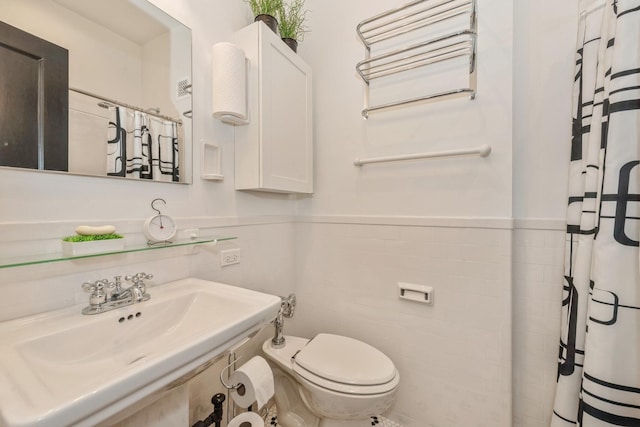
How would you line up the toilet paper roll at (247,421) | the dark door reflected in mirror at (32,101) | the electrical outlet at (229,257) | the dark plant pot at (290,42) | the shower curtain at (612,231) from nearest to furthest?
the dark door reflected in mirror at (32,101), the shower curtain at (612,231), the toilet paper roll at (247,421), the electrical outlet at (229,257), the dark plant pot at (290,42)

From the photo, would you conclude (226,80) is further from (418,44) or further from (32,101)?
(418,44)

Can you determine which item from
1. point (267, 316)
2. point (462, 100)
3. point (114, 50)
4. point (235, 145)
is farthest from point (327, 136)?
point (267, 316)

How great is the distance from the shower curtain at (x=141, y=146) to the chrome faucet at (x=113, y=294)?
358 millimetres

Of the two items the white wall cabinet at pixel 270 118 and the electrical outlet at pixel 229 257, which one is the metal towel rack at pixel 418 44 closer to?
the white wall cabinet at pixel 270 118

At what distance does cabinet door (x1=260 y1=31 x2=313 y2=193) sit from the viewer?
4.15 ft

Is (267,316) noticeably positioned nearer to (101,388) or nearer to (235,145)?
(101,388)

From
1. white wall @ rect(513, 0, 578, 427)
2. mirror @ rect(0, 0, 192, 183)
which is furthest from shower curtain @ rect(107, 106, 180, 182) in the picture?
white wall @ rect(513, 0, 578, 427)

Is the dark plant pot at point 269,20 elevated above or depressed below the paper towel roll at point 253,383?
above

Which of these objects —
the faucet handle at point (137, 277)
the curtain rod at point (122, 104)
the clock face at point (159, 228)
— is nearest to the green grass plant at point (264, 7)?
the curtain rod at point (122, 104)

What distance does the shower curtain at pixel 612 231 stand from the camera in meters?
0.81

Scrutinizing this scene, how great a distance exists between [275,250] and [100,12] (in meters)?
1.23

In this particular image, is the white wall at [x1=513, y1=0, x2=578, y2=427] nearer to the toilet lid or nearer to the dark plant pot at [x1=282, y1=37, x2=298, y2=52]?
the toilet lid

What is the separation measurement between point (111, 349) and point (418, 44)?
5.38ft

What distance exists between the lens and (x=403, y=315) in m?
1.41
